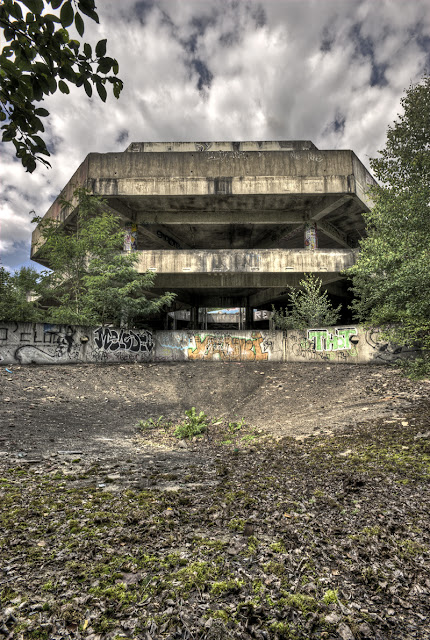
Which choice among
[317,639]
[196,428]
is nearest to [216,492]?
[317,639]

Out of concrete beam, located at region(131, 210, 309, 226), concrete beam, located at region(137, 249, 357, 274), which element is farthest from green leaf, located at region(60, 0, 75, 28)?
concrete beam, located at region(131, 210, 309, 226)

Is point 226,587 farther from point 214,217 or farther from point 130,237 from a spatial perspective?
point 214,217

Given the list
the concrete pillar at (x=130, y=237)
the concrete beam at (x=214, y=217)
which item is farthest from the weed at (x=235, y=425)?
the concrete beam at (x=214, y=217)

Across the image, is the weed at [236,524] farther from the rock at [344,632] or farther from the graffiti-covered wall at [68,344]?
the graffiti-covered wall at [68,344]

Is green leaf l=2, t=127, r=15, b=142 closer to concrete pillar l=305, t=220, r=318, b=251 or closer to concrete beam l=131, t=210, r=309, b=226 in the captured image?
concrete pillar l=305, t=220, r=318, b=251

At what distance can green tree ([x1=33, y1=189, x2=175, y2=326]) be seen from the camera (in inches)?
625

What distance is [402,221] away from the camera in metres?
10.2

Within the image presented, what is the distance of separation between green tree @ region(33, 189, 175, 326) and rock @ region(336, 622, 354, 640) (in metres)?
15.6

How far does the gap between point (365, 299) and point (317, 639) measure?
17.0 m

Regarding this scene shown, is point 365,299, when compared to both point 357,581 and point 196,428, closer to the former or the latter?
point 196,428

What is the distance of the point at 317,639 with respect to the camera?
1.40m

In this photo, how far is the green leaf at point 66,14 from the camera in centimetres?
173

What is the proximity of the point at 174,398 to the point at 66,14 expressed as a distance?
35.1 ft

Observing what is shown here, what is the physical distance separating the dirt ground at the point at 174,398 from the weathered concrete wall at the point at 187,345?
1.01m
